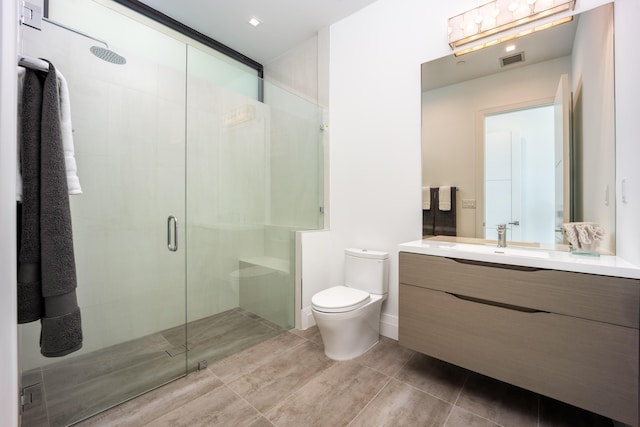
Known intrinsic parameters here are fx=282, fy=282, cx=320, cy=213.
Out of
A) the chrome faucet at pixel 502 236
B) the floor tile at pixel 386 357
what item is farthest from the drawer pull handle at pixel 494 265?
the floor tile at pixel 386 357

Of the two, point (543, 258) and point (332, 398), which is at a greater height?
point (543, 258)

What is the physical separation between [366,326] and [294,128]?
1852 mm

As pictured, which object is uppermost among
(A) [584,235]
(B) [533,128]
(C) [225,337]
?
(B) [533,128]

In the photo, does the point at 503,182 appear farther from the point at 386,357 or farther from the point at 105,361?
the point at 105,361

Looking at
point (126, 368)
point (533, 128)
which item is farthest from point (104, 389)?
point (533, 128)

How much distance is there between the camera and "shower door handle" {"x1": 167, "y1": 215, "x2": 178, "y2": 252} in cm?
193

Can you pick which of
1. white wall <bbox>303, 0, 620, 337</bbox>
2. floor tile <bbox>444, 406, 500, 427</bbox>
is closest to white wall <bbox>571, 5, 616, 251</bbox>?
white wall <bbox>303, 0, 620, 337</bbox>

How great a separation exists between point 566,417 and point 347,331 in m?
1.18

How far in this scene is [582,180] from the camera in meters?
1.55

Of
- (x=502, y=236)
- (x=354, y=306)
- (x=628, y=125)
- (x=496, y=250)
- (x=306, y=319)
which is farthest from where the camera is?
(x=306, y=319)

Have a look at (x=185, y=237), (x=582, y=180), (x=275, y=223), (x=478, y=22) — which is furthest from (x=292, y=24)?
(x=582, y=180)

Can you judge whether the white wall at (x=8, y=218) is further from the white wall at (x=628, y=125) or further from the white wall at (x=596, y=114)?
the white wall at (x=596, y=114)

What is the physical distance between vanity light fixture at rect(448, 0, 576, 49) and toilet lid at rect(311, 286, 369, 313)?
186 centimetres

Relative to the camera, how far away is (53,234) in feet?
3.13
